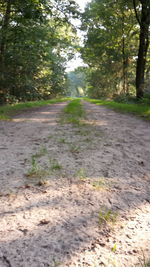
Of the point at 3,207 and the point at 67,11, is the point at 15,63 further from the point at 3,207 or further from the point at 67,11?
the point at 3,207

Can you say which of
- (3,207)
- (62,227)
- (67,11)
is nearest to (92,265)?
(62,227)

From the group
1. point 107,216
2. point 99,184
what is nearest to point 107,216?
point 107,216

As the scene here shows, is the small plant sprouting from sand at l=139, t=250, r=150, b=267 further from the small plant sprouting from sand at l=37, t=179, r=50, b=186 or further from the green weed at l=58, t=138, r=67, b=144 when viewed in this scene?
the green weed at l=58, t=138, r=67, b=144

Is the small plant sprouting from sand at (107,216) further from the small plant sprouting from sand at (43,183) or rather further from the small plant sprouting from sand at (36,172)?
the small plant sprouting from sand at (36,172)

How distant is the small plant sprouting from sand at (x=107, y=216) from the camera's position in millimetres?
1771

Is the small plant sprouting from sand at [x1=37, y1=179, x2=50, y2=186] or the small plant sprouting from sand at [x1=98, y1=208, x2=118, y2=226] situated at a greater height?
the small plant sprouting from sand at [x1=37, y1=179, x2=50, y2=186]

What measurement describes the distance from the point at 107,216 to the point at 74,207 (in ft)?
1.06

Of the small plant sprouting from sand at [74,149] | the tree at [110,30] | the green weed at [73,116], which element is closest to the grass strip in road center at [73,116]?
the green weed at [73,116]

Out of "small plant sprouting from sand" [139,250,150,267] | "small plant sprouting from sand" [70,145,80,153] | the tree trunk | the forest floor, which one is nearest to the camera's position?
"small plant sprouting from sand" [139,250,150,267]

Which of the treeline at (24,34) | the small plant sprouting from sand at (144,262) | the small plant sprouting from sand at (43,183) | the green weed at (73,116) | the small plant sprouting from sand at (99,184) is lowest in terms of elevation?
the small plant sprouting from sand at (144,262)

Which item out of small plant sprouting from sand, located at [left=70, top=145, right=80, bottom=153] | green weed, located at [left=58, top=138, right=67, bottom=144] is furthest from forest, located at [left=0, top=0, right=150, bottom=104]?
small plant sprouting from sand, located at [left=70, top=145, right=80, bottom=153]

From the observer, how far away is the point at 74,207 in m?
1.99

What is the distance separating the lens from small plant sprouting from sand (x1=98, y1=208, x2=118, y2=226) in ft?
Result: 5.81

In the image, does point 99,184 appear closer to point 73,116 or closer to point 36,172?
point 36,172
